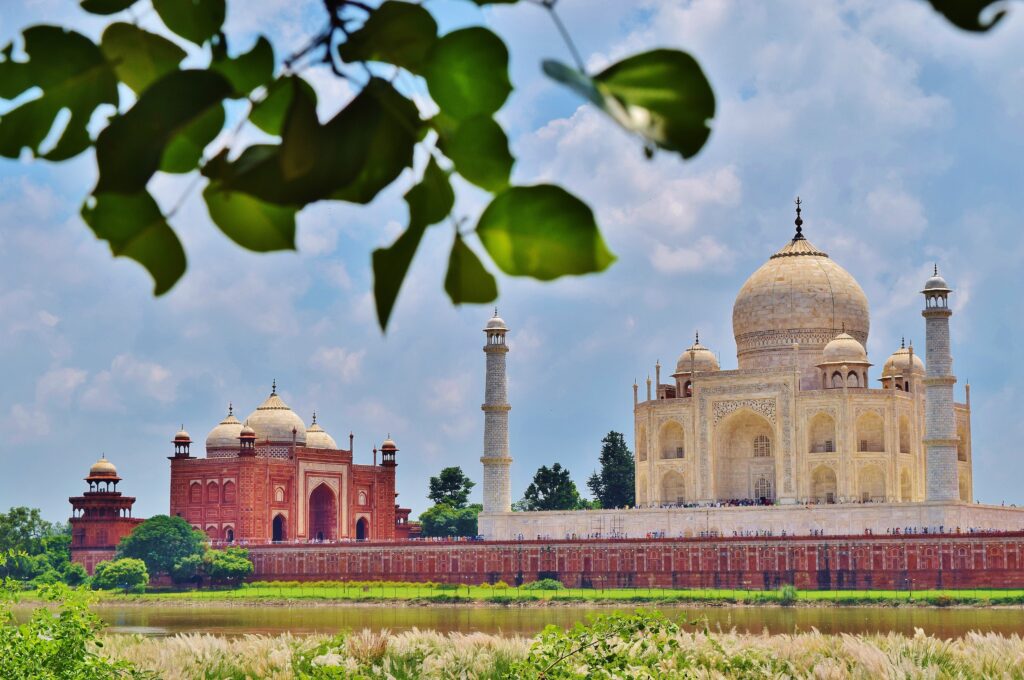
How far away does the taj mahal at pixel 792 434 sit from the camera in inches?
1387

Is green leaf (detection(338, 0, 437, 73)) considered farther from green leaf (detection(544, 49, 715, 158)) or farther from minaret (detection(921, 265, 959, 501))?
minaret (detection(921, 265, 959, 501))

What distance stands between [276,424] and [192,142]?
50.1 meters

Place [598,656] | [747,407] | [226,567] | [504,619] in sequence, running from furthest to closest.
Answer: [226,567], [747,407], [504,619], [598,656]

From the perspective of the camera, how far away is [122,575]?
42.5 meters

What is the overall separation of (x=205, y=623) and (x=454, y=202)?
98.1 ft

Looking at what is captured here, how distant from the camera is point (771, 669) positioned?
9.39m

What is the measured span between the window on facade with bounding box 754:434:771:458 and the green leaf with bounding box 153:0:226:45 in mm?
38805

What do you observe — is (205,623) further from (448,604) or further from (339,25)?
(339,25)

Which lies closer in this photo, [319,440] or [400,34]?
[400,34]

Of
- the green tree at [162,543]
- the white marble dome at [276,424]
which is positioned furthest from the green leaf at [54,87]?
the white marble dome at [276,424]

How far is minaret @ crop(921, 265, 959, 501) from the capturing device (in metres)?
34.6

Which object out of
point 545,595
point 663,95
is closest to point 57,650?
point 663,95

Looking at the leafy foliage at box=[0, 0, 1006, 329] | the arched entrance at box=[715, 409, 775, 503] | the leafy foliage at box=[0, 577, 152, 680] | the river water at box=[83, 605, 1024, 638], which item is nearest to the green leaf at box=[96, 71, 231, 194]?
the leafy foliage at box=[0, 0, 1006, 329]

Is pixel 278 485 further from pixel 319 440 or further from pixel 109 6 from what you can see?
pixel 109 6
